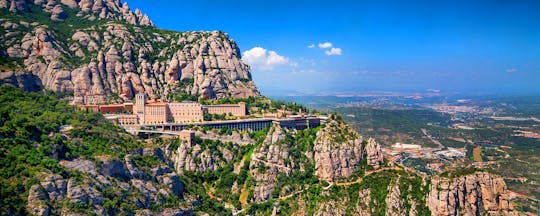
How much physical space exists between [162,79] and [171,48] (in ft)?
43.4

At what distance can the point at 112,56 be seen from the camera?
144 m

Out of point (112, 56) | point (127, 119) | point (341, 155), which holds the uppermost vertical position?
point (112, 56)

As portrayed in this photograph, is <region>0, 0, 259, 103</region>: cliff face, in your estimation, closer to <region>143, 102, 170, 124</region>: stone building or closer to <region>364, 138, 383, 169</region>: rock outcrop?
<region>143, 102, 170, 124</region>: stone building

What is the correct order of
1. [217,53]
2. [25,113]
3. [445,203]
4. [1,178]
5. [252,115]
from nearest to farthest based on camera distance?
[1,178], [445,203], [25,113], [252,115], [217,53]

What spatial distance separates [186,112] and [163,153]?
22.3 m

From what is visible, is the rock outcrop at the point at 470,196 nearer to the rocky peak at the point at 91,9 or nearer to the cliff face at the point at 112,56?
the cliff face at the point at 112,56

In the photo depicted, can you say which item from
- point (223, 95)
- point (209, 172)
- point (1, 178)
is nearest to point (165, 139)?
point (209, 172)

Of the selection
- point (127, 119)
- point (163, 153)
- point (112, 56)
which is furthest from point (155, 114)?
point (112, 56)

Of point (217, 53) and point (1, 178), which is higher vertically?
point (217, 53)

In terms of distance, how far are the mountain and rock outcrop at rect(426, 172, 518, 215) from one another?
19cm

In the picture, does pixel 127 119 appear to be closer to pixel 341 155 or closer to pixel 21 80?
pixel 21 80

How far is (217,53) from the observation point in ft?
509

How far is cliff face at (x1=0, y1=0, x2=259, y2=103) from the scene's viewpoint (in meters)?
134

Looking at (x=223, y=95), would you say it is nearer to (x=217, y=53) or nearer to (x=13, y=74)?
(x=217, y=53)
